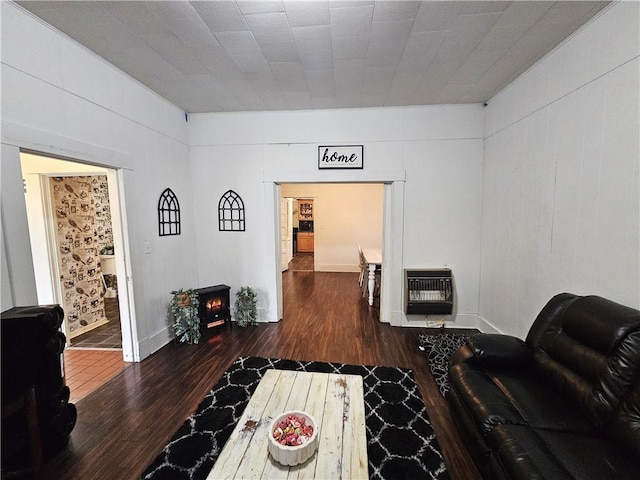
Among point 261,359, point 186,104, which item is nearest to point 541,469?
point 261,359

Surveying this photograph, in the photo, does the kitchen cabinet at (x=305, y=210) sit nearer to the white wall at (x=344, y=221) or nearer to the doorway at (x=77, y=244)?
the white wall at (x=344, y=221)

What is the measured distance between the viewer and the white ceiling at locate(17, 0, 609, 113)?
189 centimetres

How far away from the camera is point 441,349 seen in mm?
3086

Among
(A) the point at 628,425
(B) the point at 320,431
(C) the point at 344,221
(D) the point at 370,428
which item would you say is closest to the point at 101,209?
(B) the point at 320,431

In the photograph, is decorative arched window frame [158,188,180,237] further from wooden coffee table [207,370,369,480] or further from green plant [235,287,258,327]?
wooden coffee table [207,370,369,480]

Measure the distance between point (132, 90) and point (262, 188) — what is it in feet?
5.73

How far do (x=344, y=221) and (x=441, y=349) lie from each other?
465 centimetres

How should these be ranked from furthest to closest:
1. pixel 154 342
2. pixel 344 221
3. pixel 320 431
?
pixel 344 221, pixel 154 342, pixel 320 431

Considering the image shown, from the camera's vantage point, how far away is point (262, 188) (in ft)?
12.9

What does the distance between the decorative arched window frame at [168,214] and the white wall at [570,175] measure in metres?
3.99

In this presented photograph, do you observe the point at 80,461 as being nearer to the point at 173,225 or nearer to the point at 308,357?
the point at 308,357

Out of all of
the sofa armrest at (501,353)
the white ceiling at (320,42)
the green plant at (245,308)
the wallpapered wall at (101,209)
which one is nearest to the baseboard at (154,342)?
the green plant at (245,308)

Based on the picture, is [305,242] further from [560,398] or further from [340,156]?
[560,398]

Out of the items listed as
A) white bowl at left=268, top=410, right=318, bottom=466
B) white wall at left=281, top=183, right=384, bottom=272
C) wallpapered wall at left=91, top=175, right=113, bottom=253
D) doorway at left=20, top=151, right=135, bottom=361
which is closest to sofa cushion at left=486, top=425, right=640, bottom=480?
white bowl at left=268, top=410, right=318, bottom=466
